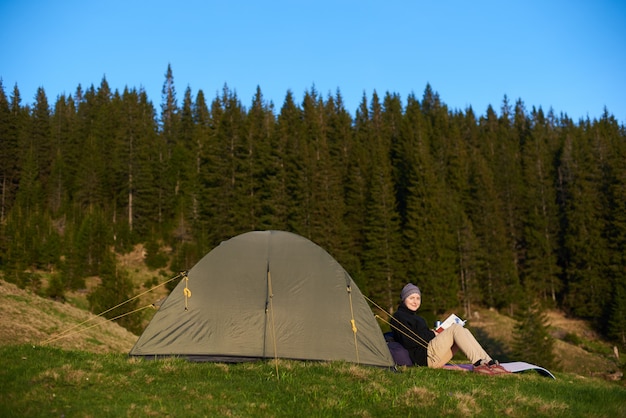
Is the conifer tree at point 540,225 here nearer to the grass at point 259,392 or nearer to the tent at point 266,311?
the tent at point 266,311

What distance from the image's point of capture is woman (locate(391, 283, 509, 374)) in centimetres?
998

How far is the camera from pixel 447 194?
6875 cm

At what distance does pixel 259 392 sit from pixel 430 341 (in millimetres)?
4160

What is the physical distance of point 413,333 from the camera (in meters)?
10.5

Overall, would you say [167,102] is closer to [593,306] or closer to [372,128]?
[372,128]

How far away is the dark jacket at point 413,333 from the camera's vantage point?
10461 millimetres

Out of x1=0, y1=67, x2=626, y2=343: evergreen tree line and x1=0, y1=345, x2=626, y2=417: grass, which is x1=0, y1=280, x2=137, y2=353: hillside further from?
x1=0, y1=67, x2=626, y2=343: evergreen tree line

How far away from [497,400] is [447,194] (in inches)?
2471

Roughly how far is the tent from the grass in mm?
1117

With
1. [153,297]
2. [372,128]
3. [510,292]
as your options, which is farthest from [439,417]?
[372,128]

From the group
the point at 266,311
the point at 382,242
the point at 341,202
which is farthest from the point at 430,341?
the point at 341,202

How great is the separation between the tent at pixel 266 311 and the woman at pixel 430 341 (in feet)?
1.77

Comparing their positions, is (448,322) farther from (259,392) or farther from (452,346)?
(259,392)

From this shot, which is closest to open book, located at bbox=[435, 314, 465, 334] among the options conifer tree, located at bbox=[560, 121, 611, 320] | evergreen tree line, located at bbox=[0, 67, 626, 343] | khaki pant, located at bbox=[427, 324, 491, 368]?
khaki pant, located at bbox=[427, 324, 491, 368]
